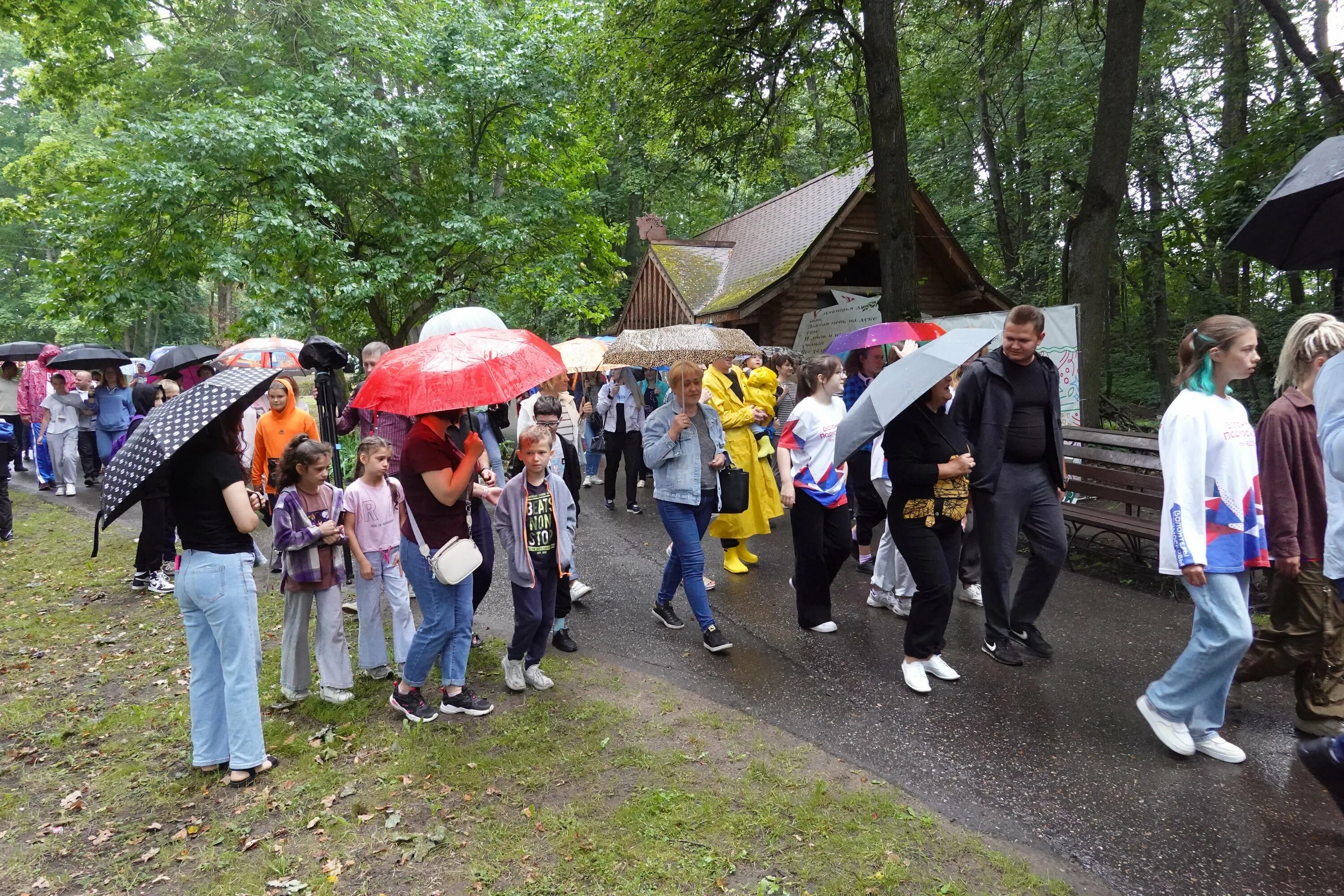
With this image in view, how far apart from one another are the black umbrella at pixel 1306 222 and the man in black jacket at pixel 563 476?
414 centimetres

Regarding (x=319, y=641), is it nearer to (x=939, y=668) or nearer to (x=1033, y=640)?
(x=939, y=668)

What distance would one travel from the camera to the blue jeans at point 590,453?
11.8 meters

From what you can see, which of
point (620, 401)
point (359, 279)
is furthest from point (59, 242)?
point (620, 401)

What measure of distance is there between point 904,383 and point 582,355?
6763mm

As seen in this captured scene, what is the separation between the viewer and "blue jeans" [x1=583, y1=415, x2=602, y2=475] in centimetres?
1184

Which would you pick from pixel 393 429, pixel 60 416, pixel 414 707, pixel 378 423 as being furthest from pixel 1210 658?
pixel 60 416

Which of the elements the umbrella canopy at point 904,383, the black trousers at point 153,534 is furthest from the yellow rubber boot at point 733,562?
the black trousers at point 153,534

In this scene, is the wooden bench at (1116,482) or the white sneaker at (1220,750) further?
the wooden bench at (1116,482)

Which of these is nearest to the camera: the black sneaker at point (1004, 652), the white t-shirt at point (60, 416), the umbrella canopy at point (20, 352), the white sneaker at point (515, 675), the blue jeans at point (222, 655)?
the blue jeans at point (222, 655)

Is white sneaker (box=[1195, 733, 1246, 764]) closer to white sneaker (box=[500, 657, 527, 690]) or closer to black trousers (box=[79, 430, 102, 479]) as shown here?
white sneaker (box=[500, 657, 527, 690])

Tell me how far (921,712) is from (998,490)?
148 centimetres

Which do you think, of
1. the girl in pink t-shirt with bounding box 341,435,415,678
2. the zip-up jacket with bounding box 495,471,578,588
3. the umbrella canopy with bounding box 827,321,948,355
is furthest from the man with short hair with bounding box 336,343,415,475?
the umbrella canopy with bounding box 827,321,948,355

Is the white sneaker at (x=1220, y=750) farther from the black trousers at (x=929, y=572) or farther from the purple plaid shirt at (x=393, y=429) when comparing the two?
the purple plaid shirt at (x=393, y=429)

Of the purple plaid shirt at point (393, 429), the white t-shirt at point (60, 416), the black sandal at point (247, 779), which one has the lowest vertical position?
the black sandal at point (247, 779)
